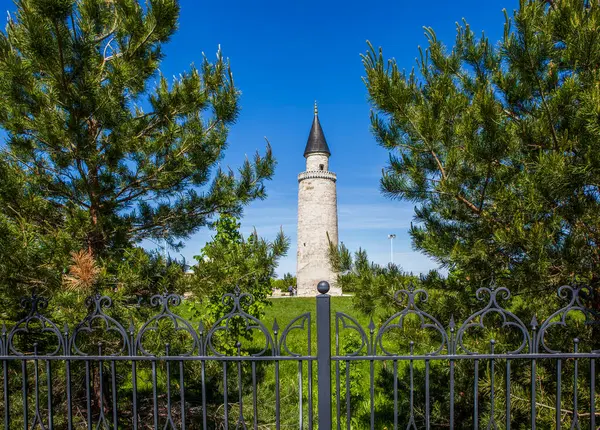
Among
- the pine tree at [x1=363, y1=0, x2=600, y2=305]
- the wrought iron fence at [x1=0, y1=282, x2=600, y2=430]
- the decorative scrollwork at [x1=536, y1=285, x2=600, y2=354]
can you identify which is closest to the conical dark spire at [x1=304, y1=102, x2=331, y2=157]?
the wrought iron fence at [x1=0, y1=282, x2=600, y2=430]

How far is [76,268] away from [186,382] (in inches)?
83.4

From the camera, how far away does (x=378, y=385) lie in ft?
20.1

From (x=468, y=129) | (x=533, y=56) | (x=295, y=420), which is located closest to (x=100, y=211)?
(x=295, y=420)

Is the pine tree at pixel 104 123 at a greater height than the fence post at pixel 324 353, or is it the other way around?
the pine tree at pixel 104 123

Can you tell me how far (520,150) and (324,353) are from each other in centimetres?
221

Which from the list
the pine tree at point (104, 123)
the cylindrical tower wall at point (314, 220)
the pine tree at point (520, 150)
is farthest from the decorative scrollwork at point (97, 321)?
the cylindrical tower wall at point (314, 220)

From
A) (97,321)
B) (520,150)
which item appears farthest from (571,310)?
(97,321)

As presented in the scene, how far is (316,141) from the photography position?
2569 cm

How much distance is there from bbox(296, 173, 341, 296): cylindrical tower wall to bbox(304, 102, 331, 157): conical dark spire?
1.66 ft

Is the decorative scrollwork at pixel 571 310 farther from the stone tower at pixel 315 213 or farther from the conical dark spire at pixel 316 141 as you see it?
the conical dark spire at pixel 316 141

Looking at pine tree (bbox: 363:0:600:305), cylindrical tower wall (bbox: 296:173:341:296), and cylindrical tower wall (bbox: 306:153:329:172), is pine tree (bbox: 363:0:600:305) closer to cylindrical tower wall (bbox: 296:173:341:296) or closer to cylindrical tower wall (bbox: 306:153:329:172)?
cylindrical tower wall (bbox: 296:173:341:296)

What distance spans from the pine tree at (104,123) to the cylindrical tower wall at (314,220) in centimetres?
1984

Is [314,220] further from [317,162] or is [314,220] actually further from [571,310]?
[571,310]

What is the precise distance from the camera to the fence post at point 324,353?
2607 mm
